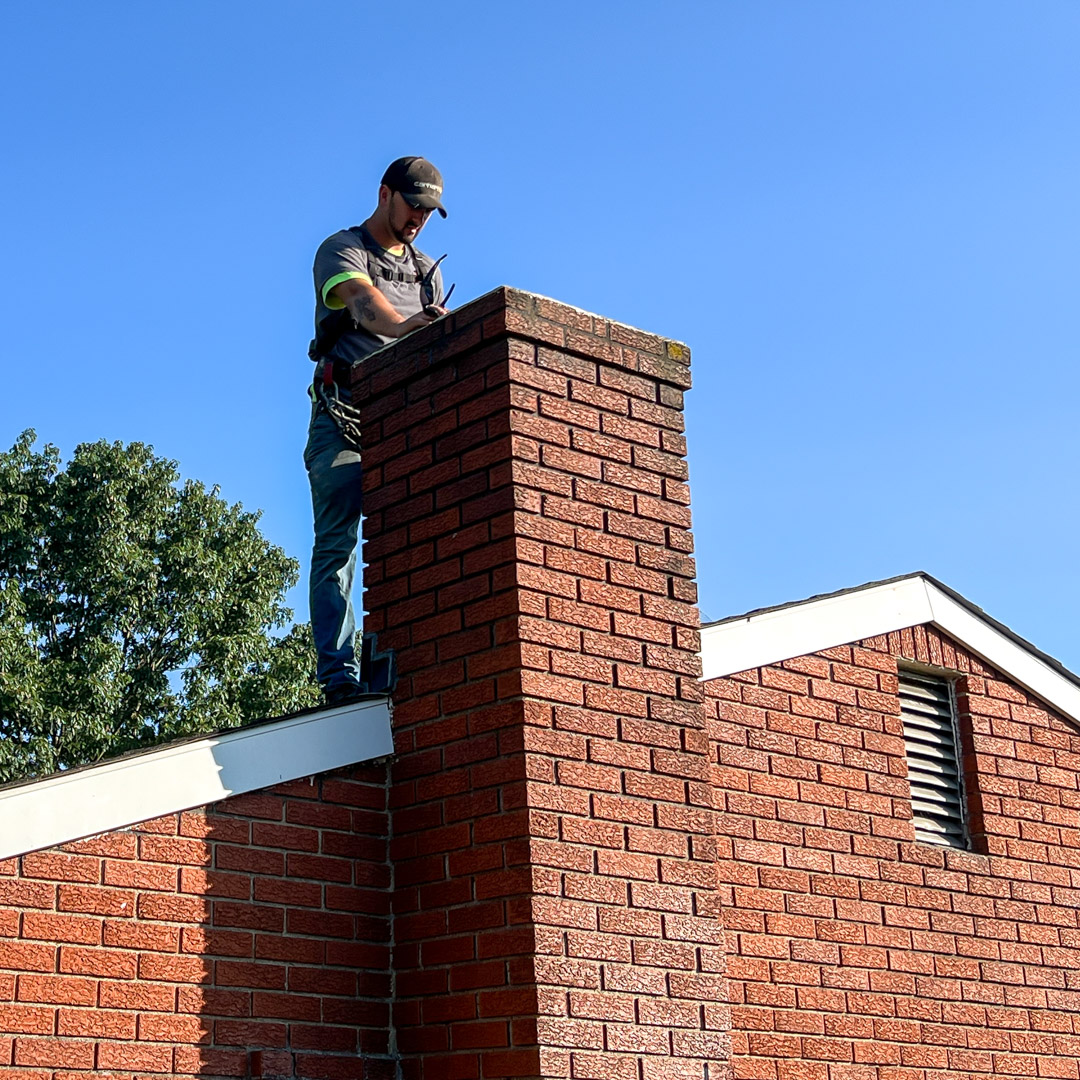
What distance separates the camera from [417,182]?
268 inches

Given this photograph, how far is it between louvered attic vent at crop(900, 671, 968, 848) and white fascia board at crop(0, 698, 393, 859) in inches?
109

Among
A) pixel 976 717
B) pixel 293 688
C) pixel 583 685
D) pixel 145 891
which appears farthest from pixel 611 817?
pixel 293 688

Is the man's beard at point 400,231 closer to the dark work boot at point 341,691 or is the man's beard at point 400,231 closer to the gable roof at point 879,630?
the dark work boot at point 341,691

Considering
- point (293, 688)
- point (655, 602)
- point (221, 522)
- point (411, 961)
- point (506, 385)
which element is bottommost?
→ point (411, 961)

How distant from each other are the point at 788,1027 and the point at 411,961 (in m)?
1.63

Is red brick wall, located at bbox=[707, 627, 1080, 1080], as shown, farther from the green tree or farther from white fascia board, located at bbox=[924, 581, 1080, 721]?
the green tree

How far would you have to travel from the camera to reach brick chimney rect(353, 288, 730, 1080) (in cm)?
502

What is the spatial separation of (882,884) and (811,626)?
109 cm

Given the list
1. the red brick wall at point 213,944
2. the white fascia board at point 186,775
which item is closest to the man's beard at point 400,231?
the white fascia board at point 186,775

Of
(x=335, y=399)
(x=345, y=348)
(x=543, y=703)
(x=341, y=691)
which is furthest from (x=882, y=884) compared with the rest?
(x=345, y=348)

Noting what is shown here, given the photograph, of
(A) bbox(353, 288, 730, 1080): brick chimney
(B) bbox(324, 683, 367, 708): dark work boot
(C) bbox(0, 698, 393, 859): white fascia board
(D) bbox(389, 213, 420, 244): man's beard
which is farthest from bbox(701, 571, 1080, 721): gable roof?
(D) bbox(389, 213, 420, 244): man's beard

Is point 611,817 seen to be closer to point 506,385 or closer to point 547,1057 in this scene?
point 547,1057

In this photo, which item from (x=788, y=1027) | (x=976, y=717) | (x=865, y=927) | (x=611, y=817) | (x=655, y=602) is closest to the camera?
(x=611, y=817)

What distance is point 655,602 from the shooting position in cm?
569
